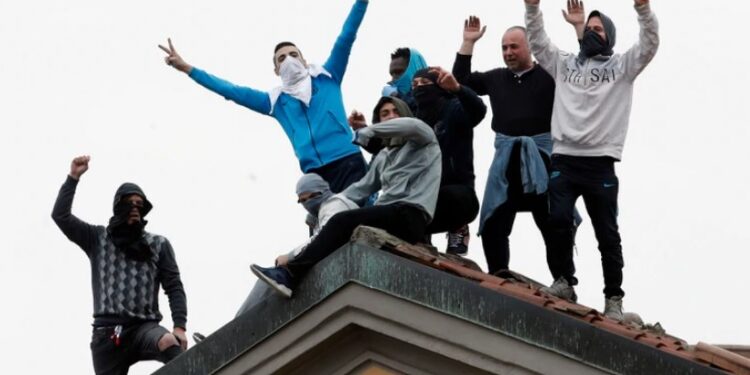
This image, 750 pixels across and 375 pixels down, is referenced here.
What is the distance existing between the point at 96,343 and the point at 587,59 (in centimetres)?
370

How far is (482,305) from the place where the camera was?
12.6 metres

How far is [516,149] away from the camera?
15.7 m

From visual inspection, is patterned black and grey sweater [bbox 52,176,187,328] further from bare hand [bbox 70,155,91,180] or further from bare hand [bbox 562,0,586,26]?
bare hand [bbox 562,0,586,26]

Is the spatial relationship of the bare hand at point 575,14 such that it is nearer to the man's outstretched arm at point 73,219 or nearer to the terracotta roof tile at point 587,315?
the terracotta roof tile at point 587,315

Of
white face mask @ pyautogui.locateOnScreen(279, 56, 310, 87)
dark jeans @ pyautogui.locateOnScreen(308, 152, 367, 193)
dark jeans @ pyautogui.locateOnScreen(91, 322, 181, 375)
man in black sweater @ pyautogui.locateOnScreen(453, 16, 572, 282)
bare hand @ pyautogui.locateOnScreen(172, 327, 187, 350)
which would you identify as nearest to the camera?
man in black sweater @ pyautogui.locateOnScreen(453, 16, 572, 282)

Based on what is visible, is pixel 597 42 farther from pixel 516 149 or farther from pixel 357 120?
pixel 357 120

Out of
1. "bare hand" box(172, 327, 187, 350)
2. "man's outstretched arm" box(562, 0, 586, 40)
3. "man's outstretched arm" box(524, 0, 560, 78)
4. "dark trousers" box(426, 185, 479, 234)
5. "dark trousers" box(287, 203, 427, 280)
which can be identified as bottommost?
"dark trousers" box(287, 203, 427, 280)

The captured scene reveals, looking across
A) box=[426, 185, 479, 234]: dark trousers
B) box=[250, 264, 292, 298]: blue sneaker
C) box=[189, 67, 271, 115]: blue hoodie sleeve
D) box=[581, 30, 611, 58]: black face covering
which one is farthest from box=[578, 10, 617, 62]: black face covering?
box=[250, 264, 292, 298]: blue sneaker

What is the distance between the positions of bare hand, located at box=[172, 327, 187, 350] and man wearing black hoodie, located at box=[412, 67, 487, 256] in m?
1.82

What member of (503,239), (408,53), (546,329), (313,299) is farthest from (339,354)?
(408,53)

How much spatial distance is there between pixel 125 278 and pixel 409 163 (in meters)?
2.62

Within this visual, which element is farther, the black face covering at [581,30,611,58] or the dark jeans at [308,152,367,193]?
the dark jeans at [308,152,367,193]

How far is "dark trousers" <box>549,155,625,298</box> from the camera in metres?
15.3

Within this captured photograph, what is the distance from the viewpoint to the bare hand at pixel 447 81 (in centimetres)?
1527
